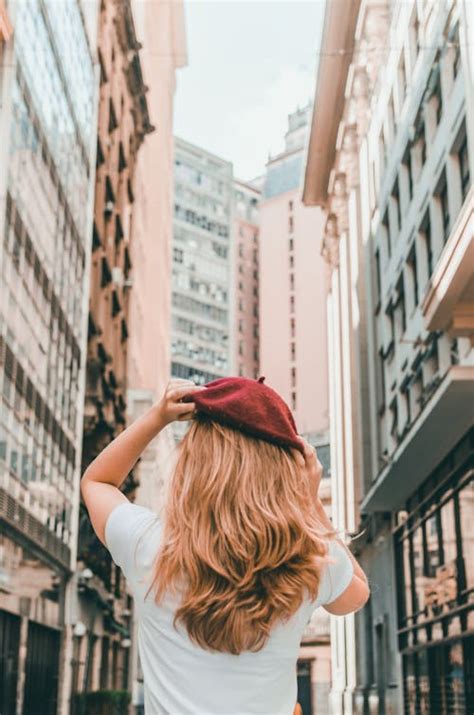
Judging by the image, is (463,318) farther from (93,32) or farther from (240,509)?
(93,32)

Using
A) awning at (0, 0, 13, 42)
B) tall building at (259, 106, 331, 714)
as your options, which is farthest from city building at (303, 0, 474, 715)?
tall building at (259, 106, 331, 714)

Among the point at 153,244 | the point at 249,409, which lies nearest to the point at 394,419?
the point at 249,409

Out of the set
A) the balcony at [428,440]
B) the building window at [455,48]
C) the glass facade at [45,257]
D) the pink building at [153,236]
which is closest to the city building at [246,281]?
the pink building at [153,236]

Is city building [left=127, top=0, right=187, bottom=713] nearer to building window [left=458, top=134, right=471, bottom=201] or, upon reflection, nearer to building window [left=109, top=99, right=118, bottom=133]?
building window [left=109, top=99, right=118, bottom=133]

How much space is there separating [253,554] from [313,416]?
111 meters

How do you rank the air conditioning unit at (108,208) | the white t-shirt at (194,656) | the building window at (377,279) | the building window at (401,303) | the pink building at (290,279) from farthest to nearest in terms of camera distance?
→ the pink building at (290,279) < the air conditioning unit at (108,208) < the building window at (377,279) < the building window at (401,303) < the white t-shirt at (194,656)

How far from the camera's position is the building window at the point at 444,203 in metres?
22.1

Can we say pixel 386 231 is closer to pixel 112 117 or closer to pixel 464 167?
pixel 464 167

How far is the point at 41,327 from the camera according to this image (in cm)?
2531

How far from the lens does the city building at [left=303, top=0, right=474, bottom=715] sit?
64.5 feet

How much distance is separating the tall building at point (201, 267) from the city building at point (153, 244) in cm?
2637

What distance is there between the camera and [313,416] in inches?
4437

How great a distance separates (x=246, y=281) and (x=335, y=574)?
133 meters

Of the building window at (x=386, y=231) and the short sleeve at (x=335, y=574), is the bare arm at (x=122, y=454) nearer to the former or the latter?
the short sleeve at (x=335, y=574)
